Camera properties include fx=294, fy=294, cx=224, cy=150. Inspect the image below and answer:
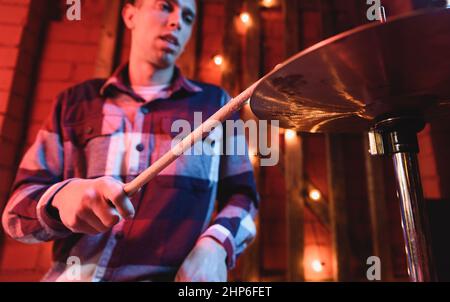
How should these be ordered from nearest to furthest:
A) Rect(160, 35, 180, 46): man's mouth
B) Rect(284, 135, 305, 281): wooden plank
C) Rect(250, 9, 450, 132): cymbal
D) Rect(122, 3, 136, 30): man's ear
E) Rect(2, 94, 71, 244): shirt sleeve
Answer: Rect(250, 9, 450, 132): cymbal
Rect(2, 94, 71, 244): shirt sleeve
Rect(160, 35, 180, 46): man's mouth
Rect(122, 3, 136, 30): man's ear
Rect(284, 135, 305, 281): wooden plank

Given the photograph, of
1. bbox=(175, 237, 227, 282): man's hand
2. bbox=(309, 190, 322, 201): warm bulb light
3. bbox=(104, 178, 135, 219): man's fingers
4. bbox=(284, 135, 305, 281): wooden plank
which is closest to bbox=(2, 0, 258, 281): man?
bbox=(175, 237, 227, 282): man's hand

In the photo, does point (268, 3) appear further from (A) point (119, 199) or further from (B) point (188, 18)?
(A) point (119, 199)

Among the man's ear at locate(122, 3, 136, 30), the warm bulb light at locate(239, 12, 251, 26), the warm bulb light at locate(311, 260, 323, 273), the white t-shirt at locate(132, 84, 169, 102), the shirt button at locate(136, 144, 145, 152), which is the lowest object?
the warm bulb light at locate(311, 260, 323, 273)

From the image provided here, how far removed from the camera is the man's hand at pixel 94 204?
468 mm

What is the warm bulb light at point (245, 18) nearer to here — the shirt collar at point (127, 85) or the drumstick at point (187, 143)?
the shirt collar at point (127, 85)

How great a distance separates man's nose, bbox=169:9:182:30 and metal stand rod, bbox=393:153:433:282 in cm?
76

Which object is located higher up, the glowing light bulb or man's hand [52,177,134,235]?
the glowing light bulb

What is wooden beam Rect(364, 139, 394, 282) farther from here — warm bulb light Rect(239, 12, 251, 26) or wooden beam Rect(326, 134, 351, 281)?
warm bulb light Rect(239, 12, 251, 26)

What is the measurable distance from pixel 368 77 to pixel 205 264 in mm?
575

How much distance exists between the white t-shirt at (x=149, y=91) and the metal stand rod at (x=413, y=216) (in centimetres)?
74

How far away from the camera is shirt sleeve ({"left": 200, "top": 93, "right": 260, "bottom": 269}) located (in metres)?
0.82

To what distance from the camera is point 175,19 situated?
94cm

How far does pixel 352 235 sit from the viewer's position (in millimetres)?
1582

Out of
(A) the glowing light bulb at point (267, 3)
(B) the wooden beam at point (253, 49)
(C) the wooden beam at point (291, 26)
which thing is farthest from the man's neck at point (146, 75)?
(A) the glowing light bulb at point (267, 3)
